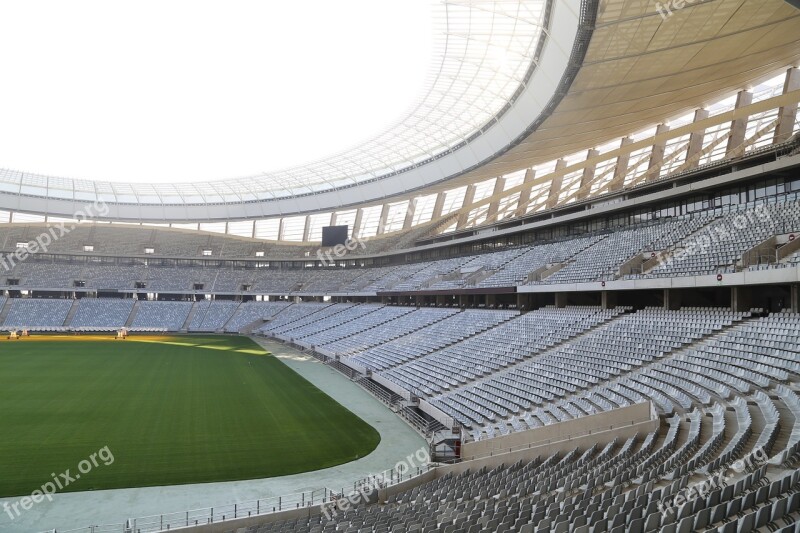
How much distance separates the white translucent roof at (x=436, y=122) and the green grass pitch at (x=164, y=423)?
18.6 meters

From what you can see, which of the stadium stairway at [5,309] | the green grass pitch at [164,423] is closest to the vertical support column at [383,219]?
the green grass pitch at [164,423]

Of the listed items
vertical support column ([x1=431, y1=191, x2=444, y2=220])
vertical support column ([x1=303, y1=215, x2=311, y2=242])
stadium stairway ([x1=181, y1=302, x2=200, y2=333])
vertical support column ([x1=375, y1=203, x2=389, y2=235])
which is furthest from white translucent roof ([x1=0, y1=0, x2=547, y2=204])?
stadium stairway ([x1=181, y1=302, x2=200, y2=333])

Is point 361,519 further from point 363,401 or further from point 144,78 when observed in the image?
point 144,78

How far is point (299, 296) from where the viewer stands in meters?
69.9

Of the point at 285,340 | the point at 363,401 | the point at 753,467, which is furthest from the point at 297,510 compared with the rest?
the point at 285,340

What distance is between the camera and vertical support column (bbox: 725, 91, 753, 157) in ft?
107

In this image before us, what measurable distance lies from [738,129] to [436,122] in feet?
61.0

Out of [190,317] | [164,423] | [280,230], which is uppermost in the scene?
[280,230]

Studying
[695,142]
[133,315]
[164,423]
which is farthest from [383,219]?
[164,423]

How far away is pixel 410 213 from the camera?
62.9 metres

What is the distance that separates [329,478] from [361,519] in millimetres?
5641

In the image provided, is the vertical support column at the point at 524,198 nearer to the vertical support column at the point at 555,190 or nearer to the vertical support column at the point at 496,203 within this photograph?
the vertical support column at the point at 555,190

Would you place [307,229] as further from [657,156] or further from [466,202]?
[657,156]

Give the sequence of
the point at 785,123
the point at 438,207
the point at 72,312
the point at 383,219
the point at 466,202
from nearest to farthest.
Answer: the point at 785,123 < the point at 466,202 < the point at 438,207 < the point at 72,312 < the point at 383,219
